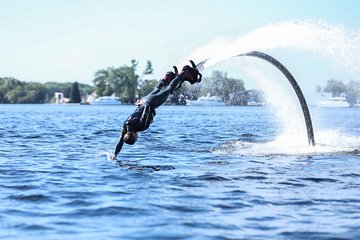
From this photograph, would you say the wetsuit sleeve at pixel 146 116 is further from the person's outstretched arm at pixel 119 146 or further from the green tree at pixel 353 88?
the green tree at pixel 353 88

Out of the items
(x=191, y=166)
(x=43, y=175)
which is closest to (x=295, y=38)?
(x=191, y=166)

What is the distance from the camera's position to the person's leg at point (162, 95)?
1720 cm

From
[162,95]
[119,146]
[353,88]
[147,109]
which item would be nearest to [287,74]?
[162,95]

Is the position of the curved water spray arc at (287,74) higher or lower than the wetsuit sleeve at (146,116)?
higher

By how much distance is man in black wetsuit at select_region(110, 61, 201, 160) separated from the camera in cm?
1673

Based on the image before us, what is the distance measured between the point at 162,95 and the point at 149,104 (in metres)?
0.51

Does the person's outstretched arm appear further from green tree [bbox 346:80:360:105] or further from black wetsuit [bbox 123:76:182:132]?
green tree [bbox 346:80:360:105]

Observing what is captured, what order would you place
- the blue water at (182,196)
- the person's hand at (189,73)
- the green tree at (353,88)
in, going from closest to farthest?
the blue water at (182,196)
the person's hand at (189,73)
the green tree at (353,88)

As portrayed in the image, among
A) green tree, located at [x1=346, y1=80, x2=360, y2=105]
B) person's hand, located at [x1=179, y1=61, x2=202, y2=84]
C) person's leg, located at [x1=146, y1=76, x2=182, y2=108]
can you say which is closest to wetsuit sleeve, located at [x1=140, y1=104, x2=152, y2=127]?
person's leg, located at [x1=146, y1=76, x2=182, y2=108]

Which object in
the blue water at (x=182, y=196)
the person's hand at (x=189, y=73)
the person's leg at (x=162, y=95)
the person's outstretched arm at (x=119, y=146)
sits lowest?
the blue water at (x=182, y=196)

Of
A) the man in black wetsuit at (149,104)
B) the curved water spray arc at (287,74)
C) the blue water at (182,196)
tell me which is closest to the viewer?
the blue water at (182,196)

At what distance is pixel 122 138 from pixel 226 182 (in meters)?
4.87

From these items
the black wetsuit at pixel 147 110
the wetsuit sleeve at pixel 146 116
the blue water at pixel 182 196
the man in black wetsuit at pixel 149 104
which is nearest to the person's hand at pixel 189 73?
the man in black wetsuit at pixel 149 104

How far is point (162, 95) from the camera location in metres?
17.3
